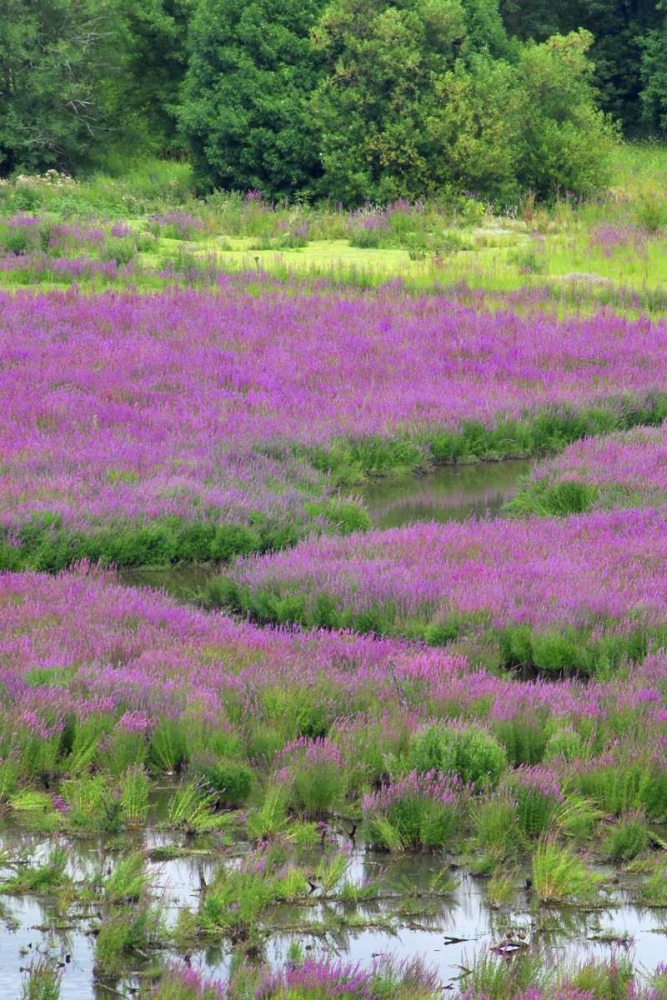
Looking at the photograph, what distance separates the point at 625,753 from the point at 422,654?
5.23 ft

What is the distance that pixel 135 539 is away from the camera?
428 inches

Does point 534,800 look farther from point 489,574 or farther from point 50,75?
point 50,75

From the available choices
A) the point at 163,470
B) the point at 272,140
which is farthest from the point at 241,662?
the point at 272,140

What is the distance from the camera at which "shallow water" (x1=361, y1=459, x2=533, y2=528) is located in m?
12.6

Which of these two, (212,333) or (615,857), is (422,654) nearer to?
(615,857)

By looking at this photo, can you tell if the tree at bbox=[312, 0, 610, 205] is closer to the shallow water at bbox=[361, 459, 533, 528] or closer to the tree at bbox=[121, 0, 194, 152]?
the tree at bbox=[121, 0, 194, 152]

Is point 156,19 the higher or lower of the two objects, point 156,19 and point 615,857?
the higher

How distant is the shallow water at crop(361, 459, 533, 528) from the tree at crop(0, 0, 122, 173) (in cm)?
3147

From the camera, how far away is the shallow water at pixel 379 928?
497 centimetres

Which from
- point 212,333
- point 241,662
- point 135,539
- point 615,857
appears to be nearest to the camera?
→ point 615,857

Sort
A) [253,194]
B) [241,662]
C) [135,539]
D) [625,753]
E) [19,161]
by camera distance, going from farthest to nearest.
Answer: [19,161]
[253,194]
[135,539]
[241,662]
[625,753]

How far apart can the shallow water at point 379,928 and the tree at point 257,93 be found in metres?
33.1

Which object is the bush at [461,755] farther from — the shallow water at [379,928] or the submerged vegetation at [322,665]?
the shallow water at [379,928]

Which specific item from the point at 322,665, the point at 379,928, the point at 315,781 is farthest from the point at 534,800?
the point at 322,665
